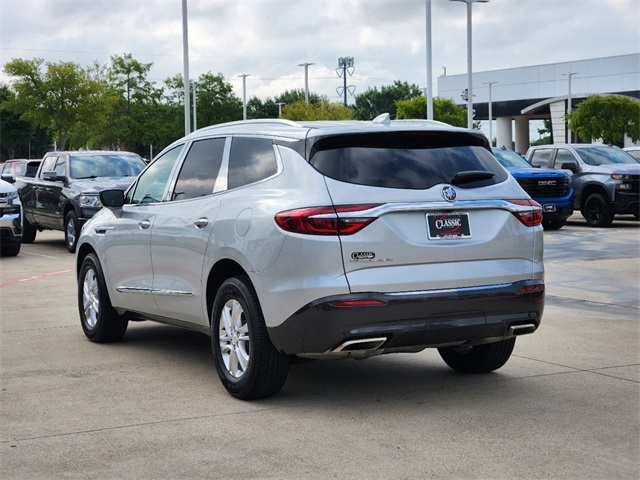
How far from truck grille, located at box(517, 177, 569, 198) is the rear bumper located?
1639cm

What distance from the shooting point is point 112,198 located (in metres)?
8.45

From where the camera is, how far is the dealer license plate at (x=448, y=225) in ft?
20.3

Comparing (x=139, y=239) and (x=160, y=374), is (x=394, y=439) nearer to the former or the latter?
(x=160, y=374)

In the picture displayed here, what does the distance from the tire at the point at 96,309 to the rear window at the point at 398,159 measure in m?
3.24

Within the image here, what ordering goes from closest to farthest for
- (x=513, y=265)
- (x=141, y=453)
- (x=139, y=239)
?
1. (x=141, y=453)
2. (x=513, y=265)
3. (x=139, y=239)

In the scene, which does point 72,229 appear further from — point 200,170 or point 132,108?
point 132,108

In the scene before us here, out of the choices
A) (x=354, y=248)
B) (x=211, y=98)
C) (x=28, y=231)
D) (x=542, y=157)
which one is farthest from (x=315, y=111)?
(x=354, y=248)

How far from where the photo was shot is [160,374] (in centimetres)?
754

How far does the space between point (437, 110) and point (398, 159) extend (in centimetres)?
7218

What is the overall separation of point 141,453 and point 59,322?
203 inches

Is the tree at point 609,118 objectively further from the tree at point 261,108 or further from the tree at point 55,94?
the tree at point 261,108

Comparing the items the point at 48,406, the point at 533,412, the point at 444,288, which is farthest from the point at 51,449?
the point at 533,412

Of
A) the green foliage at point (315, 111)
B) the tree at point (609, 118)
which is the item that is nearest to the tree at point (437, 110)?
the green foliage at point (315, 111)

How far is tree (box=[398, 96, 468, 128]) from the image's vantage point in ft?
239
